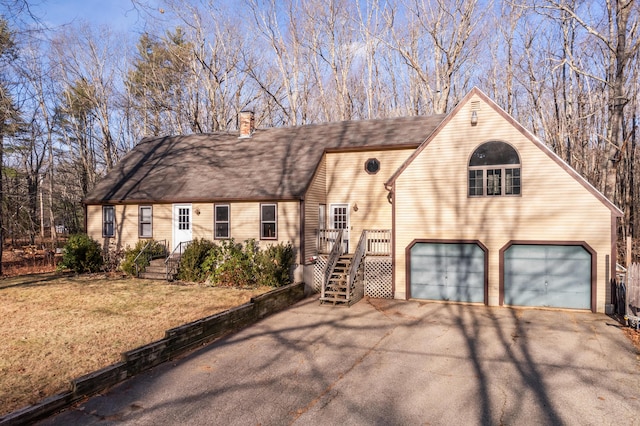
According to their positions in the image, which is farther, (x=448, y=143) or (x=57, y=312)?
(x=448, y=143)

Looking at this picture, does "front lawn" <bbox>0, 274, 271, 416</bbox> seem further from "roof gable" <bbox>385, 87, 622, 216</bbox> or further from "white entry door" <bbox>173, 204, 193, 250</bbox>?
"roof gable" <bbox>385, 87, 622, 216</bbox>

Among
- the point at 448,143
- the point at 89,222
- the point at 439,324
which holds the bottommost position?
the point at 439,324

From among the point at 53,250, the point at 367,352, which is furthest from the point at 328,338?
the point at 53,250

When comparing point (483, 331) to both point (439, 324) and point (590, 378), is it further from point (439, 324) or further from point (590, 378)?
point (590, 378)

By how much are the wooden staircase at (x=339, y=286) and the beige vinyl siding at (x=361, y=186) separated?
2.27 m

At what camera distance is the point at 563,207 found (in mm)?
12562

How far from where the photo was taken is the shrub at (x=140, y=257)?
17000 millimetres

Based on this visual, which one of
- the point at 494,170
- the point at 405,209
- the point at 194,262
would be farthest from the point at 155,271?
the point at 494,170

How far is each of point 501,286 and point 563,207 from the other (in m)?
3.20

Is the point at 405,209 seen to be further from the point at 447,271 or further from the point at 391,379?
the point at 391,379

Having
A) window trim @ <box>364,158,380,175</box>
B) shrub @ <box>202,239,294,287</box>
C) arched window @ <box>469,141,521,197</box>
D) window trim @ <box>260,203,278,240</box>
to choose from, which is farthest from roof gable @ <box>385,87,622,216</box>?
shrub @ <box>202,239,294,287</box>

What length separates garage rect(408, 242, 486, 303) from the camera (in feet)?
44.7

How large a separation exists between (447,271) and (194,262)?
9.81 metres

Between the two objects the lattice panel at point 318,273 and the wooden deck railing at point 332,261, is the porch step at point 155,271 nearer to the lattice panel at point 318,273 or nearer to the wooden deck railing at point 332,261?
the lattice panel at point 318,273
